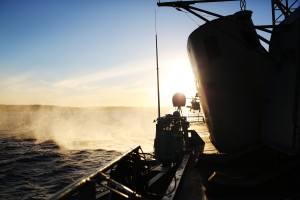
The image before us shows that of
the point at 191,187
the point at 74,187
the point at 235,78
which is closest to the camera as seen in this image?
the point at 74,187

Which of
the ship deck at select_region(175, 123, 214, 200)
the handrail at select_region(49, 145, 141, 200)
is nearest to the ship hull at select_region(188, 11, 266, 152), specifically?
the ship deck at select_region(175, 123, 214, 200)

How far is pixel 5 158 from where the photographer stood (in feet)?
141

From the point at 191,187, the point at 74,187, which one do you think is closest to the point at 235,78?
the point at 191,187

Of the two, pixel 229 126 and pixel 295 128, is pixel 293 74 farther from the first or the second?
pixel 229 126

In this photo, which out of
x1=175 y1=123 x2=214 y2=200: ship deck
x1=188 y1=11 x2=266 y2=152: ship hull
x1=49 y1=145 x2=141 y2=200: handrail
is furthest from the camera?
x1=188 y1=11 x2=266 y2=152: ship hull

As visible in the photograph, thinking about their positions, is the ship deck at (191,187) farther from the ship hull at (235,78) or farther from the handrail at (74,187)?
the handrail at (74,187)

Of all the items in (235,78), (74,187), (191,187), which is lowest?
(191,187)

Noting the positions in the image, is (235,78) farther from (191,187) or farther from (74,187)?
(74,187)

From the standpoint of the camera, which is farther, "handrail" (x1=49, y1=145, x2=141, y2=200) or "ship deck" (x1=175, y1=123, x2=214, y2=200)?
"ship deck" (x1=175, y1=123, x2=214, y2=200)

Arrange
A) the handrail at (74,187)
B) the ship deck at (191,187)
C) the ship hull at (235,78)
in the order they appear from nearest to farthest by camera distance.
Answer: the handrail at (74,187), the ship deck at (191,187), the ship hull at (235,78)

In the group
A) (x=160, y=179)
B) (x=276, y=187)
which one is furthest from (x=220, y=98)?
(x=276, y=187)

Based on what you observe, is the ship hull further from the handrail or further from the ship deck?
the handrail

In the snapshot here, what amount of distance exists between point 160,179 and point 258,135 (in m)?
5.29

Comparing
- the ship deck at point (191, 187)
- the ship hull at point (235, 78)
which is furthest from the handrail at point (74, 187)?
the ship hull at point (235, 78)
